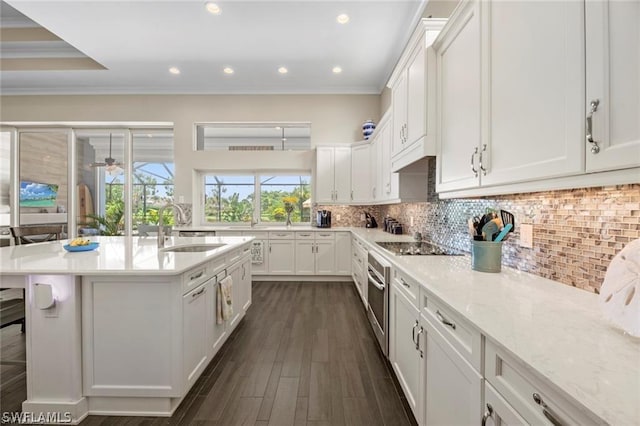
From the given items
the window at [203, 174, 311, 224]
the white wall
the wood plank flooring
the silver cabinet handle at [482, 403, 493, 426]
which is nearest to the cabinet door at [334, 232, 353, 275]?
the window at [203, 174, 311, 224]

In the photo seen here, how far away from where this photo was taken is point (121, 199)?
210 inches

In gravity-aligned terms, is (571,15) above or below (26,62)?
below

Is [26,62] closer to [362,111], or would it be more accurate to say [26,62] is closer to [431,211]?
[362,111]

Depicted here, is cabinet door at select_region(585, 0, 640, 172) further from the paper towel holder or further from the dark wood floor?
the dark wood floor

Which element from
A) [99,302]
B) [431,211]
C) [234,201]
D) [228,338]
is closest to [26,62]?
[234,201]

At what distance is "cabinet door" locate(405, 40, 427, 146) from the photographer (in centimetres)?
197

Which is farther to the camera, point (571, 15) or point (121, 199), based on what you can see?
point (121, 199)

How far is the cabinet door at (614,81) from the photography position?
2.27 feet

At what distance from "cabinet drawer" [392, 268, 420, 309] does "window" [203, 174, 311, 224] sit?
3.51 metres

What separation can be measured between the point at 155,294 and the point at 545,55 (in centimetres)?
220

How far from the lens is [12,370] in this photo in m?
2.06

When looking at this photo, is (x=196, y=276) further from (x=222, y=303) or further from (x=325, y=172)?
(x=325, y=172)

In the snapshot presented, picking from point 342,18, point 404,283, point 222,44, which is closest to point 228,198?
point 222,44

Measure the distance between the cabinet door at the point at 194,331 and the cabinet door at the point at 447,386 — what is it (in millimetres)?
1410
